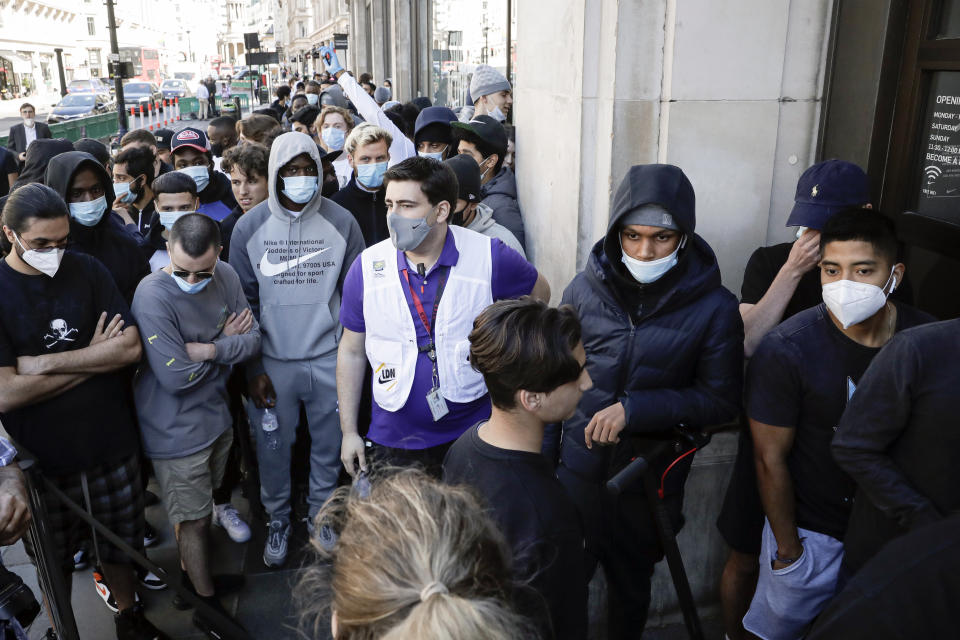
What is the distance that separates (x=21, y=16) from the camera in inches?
2579

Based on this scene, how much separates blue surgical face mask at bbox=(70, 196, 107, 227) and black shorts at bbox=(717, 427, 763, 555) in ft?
11.3

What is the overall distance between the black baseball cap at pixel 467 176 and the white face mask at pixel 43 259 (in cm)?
194

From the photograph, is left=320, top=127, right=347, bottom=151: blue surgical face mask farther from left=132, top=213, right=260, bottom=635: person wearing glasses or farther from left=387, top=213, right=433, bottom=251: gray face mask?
left=387, top=213, right=433, bottom=251: gray face mask

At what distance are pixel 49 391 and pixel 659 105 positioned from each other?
3.02 metres

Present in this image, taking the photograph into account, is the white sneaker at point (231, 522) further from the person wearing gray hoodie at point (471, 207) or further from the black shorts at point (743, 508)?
the black shorts at point (743, 508)

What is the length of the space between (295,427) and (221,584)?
0.90 metres

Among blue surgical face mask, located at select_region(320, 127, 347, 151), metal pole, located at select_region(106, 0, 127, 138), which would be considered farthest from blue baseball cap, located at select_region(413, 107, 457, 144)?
metal pole, located at select_region(106, 0, 127, 138)

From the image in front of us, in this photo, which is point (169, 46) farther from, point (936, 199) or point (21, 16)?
point (936, 199)

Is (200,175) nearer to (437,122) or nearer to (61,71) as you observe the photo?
(437,122)

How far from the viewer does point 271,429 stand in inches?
162

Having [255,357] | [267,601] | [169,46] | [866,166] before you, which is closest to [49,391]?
[255,357]

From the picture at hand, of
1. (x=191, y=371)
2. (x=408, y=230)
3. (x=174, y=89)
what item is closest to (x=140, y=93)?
(x=174, y=89)

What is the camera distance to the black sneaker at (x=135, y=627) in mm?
3533

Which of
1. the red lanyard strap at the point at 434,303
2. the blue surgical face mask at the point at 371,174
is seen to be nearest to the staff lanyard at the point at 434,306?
the red lanyard strap at the point at 434,303
